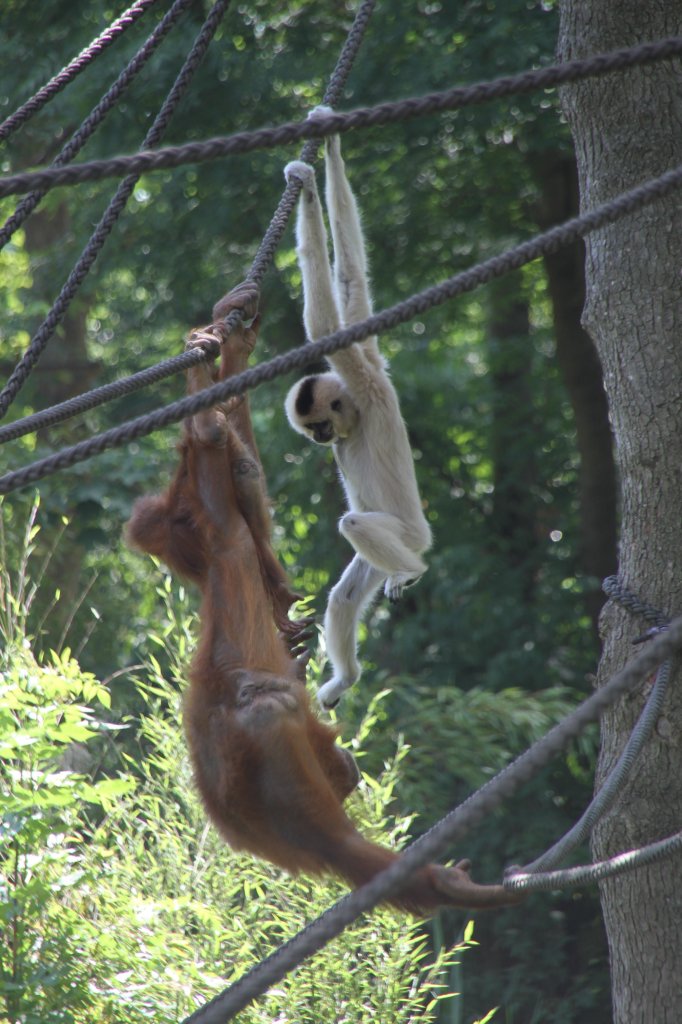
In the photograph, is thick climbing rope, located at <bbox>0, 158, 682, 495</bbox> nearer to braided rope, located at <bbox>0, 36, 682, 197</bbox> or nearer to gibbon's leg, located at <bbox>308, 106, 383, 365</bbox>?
braided rope, located at <bbox>0, 36, 682, 197</bbox>

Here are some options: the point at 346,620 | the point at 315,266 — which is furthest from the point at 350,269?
the point at 346,620

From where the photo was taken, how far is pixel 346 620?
3975 millimetres

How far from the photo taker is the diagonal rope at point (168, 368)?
2342 mm

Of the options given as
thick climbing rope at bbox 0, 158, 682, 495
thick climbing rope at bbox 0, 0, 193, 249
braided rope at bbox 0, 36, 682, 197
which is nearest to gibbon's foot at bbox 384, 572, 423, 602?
thick climbing rope at bbox 0, 0, 193, 249

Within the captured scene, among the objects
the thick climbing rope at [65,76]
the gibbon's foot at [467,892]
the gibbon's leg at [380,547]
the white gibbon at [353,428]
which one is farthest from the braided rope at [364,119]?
the gibbon's leg at [380,547]

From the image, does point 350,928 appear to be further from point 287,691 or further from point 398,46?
point 398,46

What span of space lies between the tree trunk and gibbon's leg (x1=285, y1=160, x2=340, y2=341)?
104 centimetres

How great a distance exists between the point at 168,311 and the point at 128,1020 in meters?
5.47

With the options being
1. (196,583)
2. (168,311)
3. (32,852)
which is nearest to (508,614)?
(168,311)

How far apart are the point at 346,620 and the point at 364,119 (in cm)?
231

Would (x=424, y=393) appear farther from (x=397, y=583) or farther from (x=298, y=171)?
(x=298, y=171)

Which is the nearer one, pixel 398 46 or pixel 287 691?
pixel 287 691

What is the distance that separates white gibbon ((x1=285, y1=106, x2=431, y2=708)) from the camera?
388cm

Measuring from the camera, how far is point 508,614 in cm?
805
